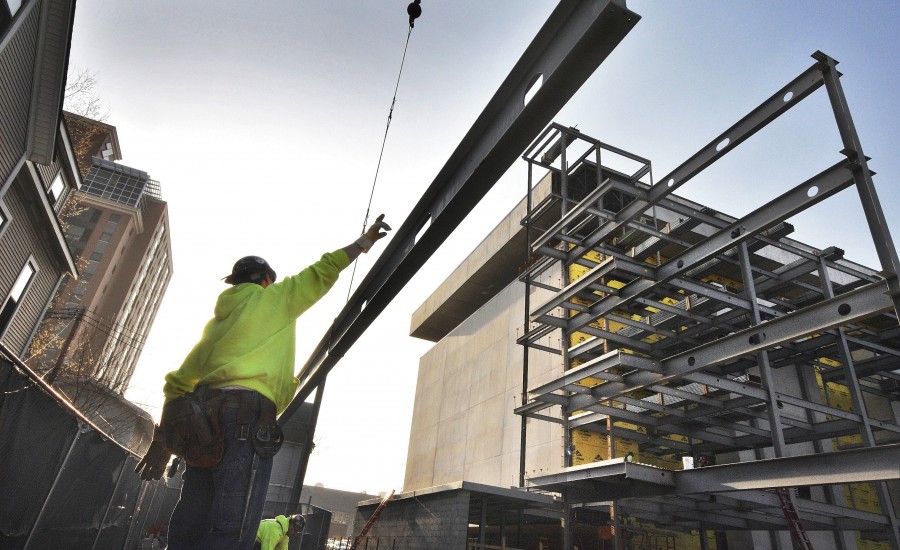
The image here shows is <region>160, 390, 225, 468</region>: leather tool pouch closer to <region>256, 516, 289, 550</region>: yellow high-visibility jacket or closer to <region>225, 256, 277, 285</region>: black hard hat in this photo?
<region>225, 256, 277, 285</region>: black hard hat

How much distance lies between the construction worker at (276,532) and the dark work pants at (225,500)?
5015mm

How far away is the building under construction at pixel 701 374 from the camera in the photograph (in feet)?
20.0

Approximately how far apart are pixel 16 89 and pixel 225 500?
11829 mm

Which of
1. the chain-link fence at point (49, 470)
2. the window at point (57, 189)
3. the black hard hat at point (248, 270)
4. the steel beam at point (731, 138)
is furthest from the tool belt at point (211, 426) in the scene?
the window at point (57, 189)

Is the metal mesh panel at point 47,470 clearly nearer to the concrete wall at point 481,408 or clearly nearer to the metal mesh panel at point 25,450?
the metal mesh panel at point 25,450

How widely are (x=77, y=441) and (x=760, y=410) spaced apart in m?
10.5

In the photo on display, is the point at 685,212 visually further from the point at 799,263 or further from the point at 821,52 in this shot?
the point at 821,52

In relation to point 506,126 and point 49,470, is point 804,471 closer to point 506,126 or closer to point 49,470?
point 506,126

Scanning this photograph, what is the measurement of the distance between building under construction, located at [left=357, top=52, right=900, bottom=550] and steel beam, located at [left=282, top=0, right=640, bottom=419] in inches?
164

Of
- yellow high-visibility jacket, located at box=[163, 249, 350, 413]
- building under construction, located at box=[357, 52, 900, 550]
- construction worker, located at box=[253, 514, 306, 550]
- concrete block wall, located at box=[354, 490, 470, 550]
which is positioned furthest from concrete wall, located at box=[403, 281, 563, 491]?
yellow high-visibility jacket, located at box=[163, 249, 350, 413]

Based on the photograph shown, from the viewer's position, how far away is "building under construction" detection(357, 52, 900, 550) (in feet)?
20.0

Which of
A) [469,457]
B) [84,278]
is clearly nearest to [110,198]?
[84,278]

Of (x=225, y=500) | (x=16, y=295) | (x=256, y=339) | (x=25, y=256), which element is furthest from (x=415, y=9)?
(x=16, y=295)

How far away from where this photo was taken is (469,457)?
23906 mm
